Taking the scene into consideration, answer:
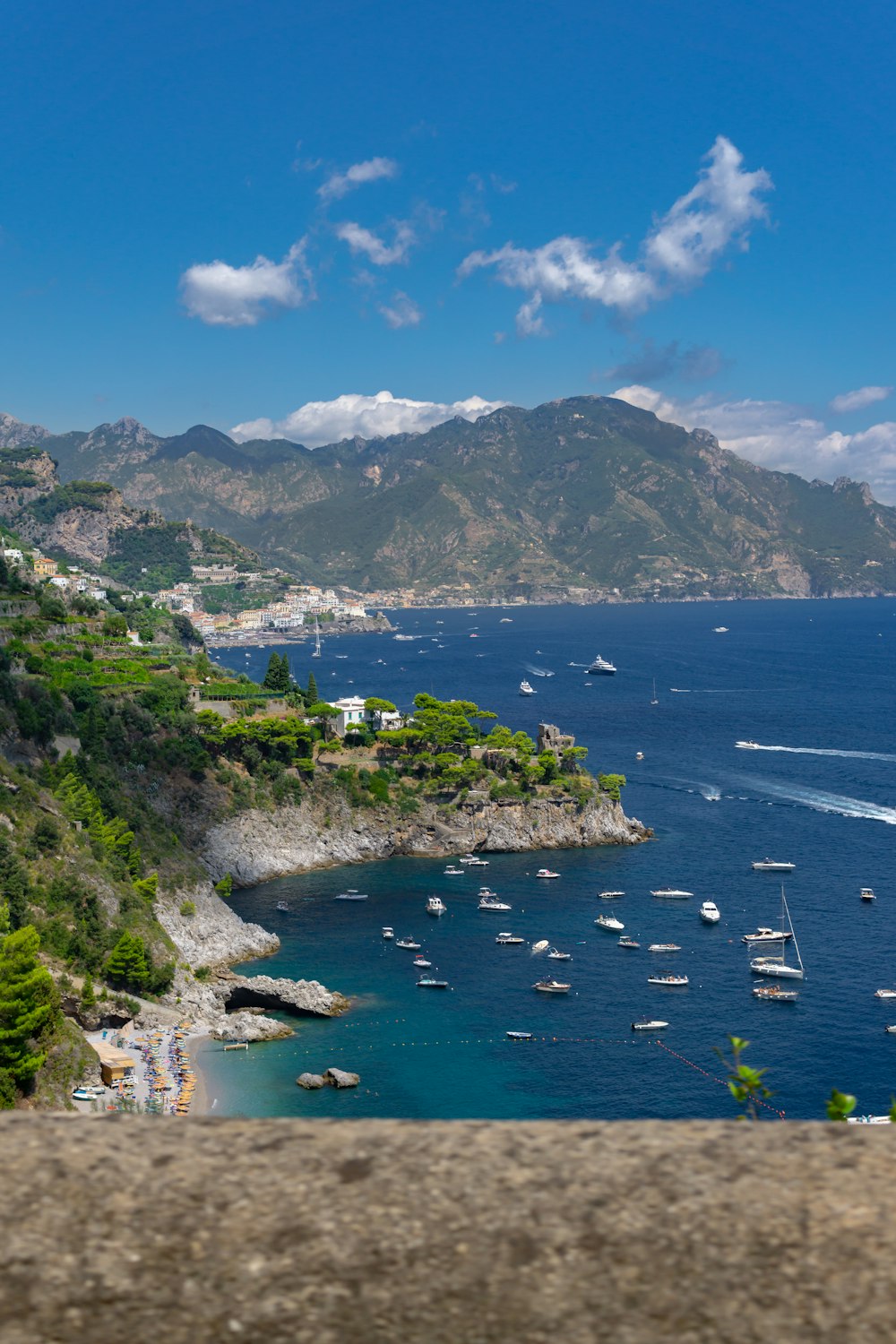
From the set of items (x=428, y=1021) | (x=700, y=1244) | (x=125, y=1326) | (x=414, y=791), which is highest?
(x=700, y=1244)

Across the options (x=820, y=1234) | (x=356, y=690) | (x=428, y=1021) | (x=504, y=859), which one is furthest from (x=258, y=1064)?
(x=356, y=690)

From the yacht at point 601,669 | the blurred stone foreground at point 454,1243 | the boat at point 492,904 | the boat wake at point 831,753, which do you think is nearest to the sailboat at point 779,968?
the boat at point 492,904

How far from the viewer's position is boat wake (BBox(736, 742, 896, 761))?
8156cm

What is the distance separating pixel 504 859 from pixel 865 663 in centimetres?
9984

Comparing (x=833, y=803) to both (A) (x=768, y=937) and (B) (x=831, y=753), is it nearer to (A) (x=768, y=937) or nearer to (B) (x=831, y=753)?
(B) (x=831, y=753)

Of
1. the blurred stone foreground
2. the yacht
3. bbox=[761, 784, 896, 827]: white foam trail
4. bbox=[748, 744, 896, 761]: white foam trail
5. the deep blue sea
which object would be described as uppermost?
the blurred stone foreground

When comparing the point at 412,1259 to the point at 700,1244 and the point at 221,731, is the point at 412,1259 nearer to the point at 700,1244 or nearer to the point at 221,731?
the point at 700,1244

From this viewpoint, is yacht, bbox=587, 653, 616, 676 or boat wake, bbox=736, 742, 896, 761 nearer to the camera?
boat wake, bbox=736, 742, 896, 761

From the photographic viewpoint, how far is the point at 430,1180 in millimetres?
5184

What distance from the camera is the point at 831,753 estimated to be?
83.7m

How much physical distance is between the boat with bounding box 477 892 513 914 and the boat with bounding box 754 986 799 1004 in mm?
13576

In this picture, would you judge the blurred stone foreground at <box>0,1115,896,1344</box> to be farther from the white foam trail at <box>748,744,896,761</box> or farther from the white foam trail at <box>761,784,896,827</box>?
the white foam trail at <box>748,744,896,761</box>

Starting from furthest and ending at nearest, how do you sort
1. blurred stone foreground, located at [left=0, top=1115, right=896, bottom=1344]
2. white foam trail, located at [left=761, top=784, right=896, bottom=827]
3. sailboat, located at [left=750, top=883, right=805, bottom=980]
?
white foam trail, located at [left=761, top=784, right=896, bottom=827] → sailboat, located at [left=750, top=883, right=805, bottom=980] → blurred stone foreground, located at [left=0, top=1115, right=896, bottom=1344]

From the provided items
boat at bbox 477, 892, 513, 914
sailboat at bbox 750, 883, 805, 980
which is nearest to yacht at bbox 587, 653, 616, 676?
boat at bbox 477, 892, 513, 914
